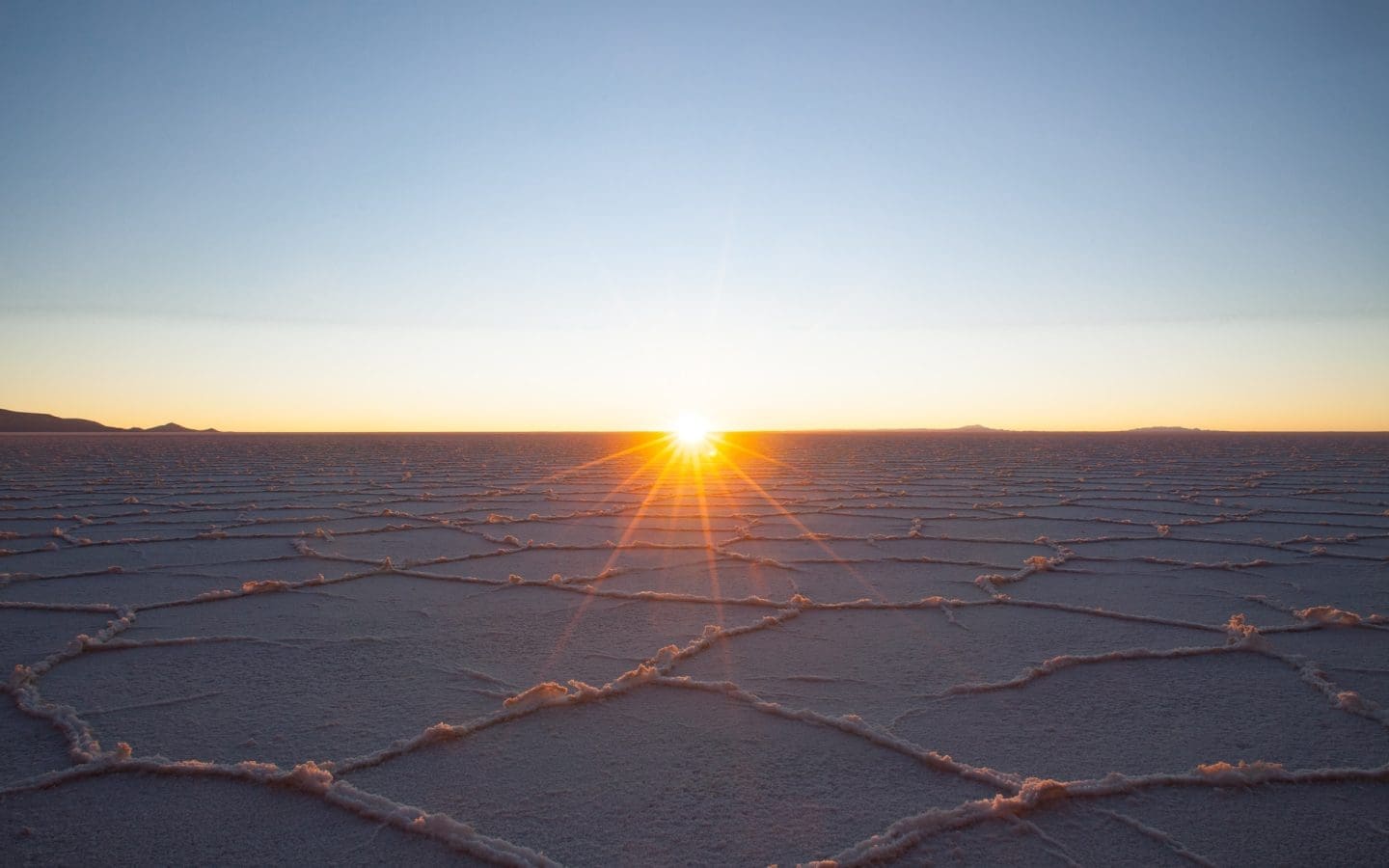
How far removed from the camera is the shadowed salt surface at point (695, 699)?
146 cm

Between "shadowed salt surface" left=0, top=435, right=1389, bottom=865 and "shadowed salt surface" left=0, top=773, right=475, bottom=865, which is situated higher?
"shadowed salt surface" left=0, top=435, right=1389, bottom=865

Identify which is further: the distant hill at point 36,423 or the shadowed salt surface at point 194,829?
the distant hill at point 36,423

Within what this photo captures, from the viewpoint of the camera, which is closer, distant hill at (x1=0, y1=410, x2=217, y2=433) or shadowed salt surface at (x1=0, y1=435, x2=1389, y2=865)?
shadowed salt surface at (x1=0, y1=435, x2=1389, y2=865)

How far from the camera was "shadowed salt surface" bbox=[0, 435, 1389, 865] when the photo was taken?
4.80ft

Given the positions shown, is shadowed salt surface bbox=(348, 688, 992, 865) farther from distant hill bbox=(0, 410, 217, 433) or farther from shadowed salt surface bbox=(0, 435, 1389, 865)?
distant hill bbox=(0, 410, 217, 433)

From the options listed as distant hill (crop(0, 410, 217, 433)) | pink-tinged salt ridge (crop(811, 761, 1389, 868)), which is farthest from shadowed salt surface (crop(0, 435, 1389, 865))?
distant hill (crop(0, 410, 217, 433))

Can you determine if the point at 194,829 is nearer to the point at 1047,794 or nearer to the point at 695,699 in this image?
the point at 695,699

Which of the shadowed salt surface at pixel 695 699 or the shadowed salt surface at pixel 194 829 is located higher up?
the shadowed salt surface at pixel 695 699

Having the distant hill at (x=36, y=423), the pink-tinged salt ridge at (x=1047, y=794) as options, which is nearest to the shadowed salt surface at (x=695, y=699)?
the pink-tinged salt ridge at (x=1047, y=794)

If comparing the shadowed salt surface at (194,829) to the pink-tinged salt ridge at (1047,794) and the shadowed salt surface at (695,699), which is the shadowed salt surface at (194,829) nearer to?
the shadowed salt surface at (695,699)

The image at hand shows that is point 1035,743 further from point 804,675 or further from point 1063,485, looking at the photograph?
point 1063,485

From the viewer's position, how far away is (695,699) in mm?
2088

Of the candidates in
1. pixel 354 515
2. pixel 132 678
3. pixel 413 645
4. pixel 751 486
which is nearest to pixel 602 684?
pixel 413 645

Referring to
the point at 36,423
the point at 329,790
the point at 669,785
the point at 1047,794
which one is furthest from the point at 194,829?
the point at 36,423
